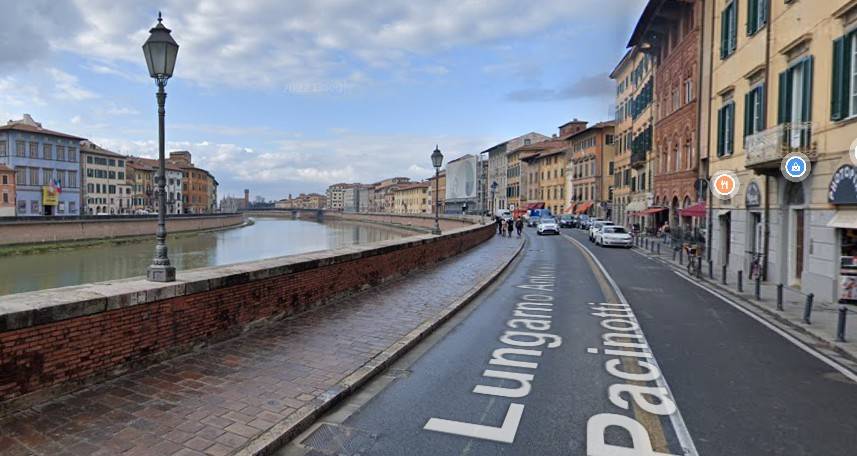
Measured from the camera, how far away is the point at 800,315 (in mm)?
10891

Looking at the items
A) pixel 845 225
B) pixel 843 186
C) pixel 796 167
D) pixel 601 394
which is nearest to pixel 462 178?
pixel 796 167

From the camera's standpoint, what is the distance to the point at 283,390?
5465 millimetres

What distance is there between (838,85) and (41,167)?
88412 millimetres

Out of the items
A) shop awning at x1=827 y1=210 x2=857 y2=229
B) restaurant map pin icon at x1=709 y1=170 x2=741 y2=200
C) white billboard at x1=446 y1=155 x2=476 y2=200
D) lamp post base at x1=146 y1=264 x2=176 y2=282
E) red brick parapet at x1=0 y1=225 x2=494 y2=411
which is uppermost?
white billboard at x1=446 y1=155 x2=476 y2=200

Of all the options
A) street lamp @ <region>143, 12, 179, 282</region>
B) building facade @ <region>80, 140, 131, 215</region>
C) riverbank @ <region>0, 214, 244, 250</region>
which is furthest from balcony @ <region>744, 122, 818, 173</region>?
building facade @ <region>80, 140, 131, 215</region>

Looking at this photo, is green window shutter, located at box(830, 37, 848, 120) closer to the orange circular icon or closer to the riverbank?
the orange circular icon

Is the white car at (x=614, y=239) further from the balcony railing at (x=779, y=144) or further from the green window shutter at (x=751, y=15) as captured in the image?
the balcony railing at (x=779, y=144)

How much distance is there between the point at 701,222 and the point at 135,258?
40.3 meters

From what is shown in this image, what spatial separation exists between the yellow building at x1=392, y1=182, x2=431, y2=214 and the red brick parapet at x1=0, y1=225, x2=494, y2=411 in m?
126

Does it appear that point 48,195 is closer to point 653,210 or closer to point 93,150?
point 93,150

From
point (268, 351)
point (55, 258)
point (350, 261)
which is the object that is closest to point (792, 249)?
point (350, 261)

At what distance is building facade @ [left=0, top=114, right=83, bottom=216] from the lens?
→ 71.3m

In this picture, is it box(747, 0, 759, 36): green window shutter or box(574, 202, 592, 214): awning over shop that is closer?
box(747, 0, 759, 36): green window shutter

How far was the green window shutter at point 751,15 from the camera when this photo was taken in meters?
18.1
